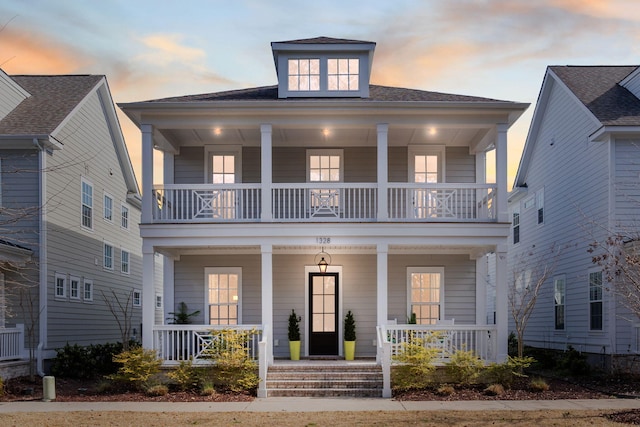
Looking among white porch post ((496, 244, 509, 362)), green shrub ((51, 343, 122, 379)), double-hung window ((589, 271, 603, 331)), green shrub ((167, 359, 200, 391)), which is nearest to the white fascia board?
double-hung window ((589, 271, 603, 331))

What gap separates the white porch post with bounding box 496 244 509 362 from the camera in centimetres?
1651

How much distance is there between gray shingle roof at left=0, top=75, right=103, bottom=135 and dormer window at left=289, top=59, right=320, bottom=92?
20.6ft

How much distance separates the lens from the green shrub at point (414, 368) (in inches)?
603

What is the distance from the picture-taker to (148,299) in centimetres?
1686

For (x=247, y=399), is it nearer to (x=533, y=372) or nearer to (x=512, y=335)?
(x=533, y=372)

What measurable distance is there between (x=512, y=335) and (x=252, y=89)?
1102 centimetres

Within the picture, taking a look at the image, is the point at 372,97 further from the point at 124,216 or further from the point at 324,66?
the point at 124,216

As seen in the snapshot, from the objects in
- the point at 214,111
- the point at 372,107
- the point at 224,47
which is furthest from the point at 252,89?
the point at 372,107

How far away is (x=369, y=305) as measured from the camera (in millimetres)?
19547

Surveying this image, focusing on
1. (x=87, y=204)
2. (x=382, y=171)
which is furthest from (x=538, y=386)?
(x=87, y=204)

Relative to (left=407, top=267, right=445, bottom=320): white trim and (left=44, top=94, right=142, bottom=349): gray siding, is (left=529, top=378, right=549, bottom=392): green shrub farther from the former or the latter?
(left=44, top=94, right=142, bottom=349): gray siding

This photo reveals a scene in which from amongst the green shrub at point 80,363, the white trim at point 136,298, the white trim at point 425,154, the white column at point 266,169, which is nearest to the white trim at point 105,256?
the white trim at point 136,298

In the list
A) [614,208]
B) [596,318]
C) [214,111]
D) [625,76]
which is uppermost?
[625,76]

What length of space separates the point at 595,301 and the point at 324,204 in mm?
7294
